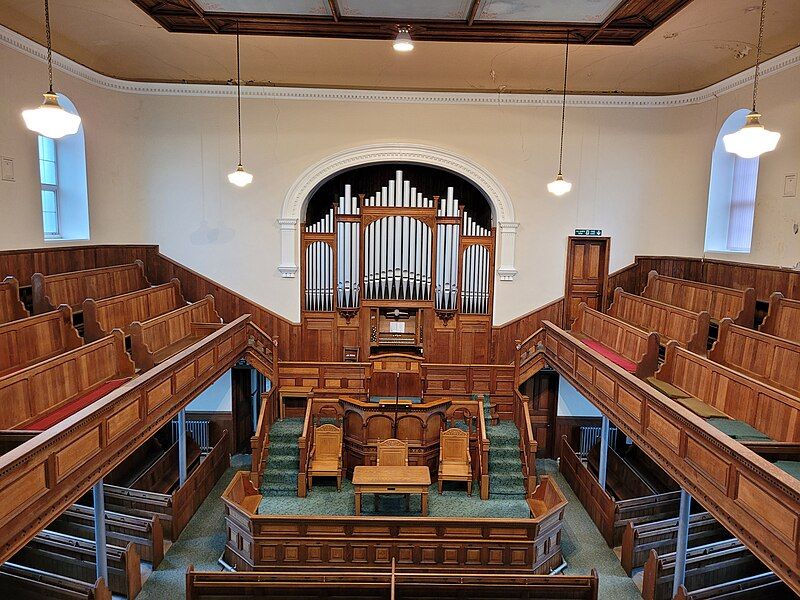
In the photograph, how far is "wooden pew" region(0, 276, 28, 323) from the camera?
711 cm

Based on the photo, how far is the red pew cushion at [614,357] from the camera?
797 centimetres

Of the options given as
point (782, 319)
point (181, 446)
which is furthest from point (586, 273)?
point (181, 446)

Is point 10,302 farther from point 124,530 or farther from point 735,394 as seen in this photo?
point 735,394

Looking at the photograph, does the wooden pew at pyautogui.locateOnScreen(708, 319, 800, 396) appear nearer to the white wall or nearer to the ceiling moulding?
the white wall

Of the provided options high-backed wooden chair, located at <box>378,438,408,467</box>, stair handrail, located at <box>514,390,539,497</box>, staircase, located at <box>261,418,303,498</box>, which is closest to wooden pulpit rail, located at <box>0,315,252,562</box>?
staircase, located at <box>261,418,303,498</box>

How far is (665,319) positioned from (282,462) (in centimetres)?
690

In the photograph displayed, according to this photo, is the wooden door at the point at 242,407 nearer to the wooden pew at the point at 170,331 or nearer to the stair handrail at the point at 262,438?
the stair handrail at the point at 262,438

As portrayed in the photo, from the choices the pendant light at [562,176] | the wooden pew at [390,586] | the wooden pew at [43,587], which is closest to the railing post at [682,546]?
the wooden pew at [390,586]

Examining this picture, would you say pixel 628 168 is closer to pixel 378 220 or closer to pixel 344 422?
pixel 378 220

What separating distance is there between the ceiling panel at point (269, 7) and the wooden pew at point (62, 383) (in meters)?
4.29

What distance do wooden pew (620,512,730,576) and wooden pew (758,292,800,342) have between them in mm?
2777

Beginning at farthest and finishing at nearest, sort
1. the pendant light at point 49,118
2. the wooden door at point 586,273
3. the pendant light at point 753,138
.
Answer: the wooden door at point 586,273, the pendant light at point 753,138, the pendant light at point 49,118

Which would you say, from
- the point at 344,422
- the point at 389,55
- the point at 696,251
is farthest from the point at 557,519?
the point at 389,55

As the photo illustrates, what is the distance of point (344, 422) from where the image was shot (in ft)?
35.1
